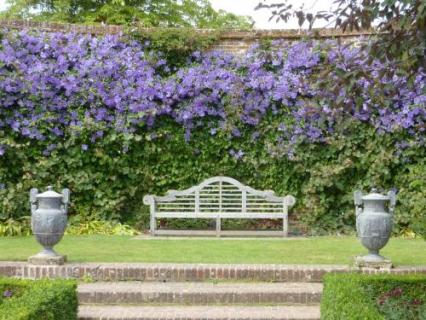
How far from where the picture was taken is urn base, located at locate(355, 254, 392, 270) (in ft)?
24.8

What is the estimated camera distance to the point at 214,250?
9016mm

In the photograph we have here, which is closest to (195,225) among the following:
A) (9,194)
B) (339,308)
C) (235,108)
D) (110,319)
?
(235,108)

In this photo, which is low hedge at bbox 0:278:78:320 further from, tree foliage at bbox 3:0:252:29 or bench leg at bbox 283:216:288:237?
tree foliage at bbox 3:0:252:29

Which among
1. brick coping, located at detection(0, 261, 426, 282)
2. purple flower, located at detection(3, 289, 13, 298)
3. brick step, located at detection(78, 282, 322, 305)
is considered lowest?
brick step, located at detection(78, 282, 322, 305)

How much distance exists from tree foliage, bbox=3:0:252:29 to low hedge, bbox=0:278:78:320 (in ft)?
44.1

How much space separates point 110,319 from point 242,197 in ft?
17.3

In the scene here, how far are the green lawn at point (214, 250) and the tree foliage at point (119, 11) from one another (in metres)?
9.79

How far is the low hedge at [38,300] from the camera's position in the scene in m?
4.84

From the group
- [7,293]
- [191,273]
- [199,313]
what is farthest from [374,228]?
[7,293]

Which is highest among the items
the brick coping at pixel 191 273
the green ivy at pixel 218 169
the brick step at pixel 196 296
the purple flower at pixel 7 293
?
the green ivy at pixel 218 169

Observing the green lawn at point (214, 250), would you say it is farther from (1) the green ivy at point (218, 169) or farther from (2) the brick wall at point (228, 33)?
(2) the brick wall at point (228, 33)

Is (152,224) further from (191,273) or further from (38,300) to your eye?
(38,300)

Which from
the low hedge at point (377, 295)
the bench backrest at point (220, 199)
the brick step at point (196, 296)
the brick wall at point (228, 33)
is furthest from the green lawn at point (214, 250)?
the brick wall at point (228, 33)

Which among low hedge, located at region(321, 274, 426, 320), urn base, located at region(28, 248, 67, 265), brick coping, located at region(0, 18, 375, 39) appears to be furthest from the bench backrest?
low hedge, located at region(321, 274, 426, 320)
